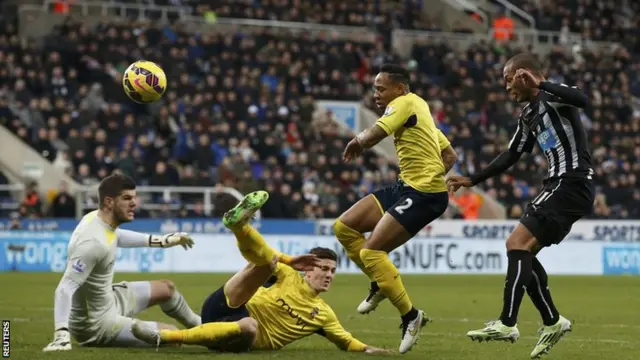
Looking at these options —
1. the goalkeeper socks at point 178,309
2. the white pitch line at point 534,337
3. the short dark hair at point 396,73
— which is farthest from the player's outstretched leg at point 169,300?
the short dark hair at point 396,73

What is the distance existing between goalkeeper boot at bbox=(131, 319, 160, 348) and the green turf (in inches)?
4.8

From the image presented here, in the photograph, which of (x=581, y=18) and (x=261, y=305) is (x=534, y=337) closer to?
(x=261, y=305)

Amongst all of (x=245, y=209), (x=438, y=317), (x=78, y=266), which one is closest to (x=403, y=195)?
(x=245, y=209)

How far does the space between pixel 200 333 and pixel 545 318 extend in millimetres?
2727

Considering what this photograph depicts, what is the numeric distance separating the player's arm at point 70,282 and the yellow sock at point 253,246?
109 centimetres

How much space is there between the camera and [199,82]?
2966 centimetres

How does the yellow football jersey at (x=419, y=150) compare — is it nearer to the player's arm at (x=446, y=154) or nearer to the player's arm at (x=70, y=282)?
the player's arm at (x=446, y=154)

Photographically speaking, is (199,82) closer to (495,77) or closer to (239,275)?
(495,77)

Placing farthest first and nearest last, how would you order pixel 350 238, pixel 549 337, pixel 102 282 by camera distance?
pixel 350 238 < pixel 102 282 < pixel 549 337

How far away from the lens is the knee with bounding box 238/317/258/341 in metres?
9.10

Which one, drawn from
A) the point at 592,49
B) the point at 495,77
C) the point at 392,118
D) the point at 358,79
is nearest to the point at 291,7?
the point at 358,79

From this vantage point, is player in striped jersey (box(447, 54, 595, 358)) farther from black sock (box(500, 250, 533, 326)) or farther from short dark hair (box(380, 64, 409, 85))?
short dark hair (box(380, 64, 409, 85))

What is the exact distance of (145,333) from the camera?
8.88 metres

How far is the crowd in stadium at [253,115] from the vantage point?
26.0 m
